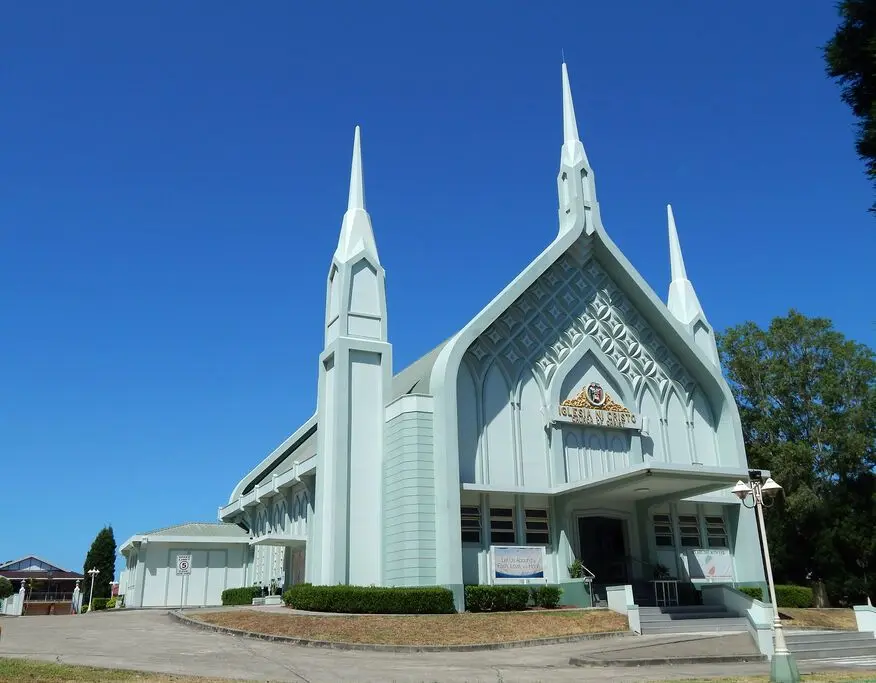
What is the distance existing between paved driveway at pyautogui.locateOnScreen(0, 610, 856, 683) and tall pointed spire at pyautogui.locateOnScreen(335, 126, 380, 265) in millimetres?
14621

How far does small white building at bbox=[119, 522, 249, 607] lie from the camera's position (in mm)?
41781

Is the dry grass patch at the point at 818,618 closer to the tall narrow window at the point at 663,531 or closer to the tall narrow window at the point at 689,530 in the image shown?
the tall narrow window at the point at 689,530

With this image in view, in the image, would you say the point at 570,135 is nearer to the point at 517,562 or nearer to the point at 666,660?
the point at 517,562

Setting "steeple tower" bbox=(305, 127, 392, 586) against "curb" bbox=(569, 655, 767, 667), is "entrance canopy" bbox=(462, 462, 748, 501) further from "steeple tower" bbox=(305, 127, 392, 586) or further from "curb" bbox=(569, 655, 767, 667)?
"curb" bbox=(569, 655, 767, 667)

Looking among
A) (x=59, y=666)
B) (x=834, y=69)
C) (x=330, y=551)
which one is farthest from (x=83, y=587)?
(x=834, y=69)

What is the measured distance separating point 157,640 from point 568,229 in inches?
824

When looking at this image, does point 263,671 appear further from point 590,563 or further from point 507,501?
point 590,563

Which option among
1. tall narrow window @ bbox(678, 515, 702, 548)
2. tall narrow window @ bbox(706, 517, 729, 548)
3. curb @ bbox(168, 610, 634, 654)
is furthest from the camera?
tall narrow window @ bbox(706, 517, 729, 548)

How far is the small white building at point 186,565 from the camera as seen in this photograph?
41781 mm

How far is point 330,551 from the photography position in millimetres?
26016

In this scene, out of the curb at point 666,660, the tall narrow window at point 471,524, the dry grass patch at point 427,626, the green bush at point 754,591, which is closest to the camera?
the curb at point 666,660

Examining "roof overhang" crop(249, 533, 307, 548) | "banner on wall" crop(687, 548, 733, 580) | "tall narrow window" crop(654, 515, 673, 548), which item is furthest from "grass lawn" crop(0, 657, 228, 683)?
"banner on wall" crop(687, 548, 733, 580)

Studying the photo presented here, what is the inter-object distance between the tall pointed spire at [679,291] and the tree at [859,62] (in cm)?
1953

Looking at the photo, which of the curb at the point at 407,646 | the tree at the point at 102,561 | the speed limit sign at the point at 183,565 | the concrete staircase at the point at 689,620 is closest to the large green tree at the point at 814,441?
the concrete staircase at the point at 689,620
